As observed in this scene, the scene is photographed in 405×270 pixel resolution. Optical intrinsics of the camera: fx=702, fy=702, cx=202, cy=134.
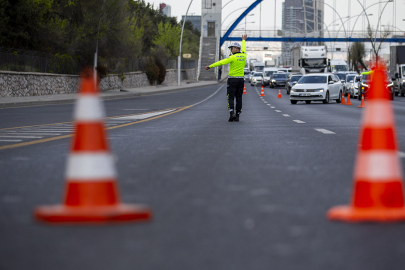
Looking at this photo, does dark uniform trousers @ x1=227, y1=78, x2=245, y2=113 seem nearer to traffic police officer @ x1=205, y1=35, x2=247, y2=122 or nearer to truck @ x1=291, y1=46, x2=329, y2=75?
traffic police officer @ x1=205, y1=35, x2=247, y2=122

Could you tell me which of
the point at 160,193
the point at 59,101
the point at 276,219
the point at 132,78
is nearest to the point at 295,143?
the point at 160,193

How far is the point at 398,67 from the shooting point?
42375 mm

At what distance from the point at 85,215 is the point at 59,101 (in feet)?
97.1

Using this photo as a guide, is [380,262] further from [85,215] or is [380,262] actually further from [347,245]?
[85,215]

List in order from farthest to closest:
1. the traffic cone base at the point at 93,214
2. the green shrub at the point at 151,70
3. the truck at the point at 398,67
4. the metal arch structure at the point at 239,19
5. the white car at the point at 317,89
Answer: the metal arch structure at the point at 239,19
the green shrub at the point at 151,70
the truck at the point at 398,67
the white car at the point at 317,89
the traffic cone base at the point at 93,214

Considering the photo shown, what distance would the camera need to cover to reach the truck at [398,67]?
4194 cm

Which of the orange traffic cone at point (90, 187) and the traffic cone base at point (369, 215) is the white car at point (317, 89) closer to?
the orange traffic cone at point (90, 187)

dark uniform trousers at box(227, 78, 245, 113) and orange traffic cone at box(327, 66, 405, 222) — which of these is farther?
dark uniform trousers at box(227, 78, 245, 113)

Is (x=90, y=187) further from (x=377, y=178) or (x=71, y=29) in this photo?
(x=71, y=29)

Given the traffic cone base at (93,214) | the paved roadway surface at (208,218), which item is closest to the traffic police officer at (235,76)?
the paved roadway surface at (208,218)

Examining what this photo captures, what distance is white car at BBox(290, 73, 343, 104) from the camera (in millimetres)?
31922

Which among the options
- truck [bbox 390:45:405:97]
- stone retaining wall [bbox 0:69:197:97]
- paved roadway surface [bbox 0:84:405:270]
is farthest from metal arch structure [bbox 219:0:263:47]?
paved roadway surface [bbox 0:84:405:270]

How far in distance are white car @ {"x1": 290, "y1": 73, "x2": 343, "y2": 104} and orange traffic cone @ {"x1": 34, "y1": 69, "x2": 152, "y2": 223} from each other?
27.7m

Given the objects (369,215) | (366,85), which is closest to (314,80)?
(366,85)
